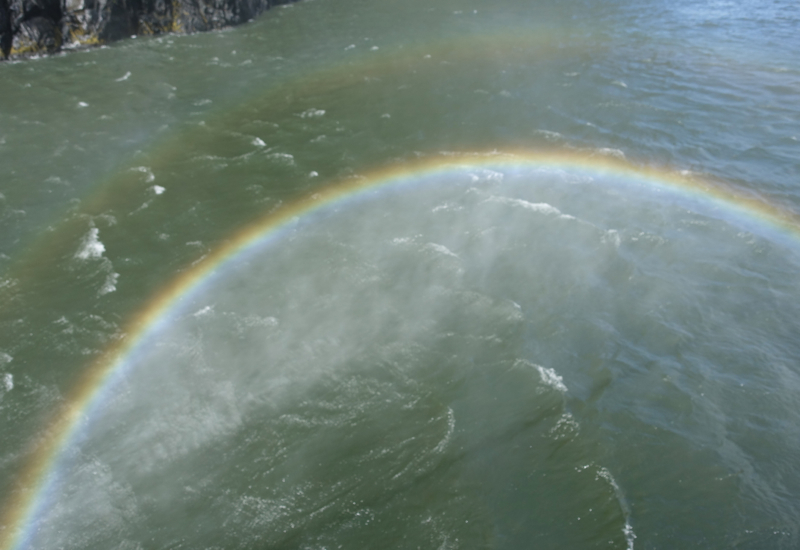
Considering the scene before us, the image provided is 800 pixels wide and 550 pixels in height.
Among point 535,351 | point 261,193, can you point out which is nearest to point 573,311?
point 535,351

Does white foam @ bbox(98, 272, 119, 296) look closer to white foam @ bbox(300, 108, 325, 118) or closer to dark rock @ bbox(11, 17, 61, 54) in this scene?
white foam @ bbox(300, 108, 325, 118)

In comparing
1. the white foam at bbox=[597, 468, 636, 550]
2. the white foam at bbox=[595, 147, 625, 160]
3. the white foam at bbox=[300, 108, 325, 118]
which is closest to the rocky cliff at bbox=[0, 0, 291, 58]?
the white foam at bbox=[300, 108, 325, 118]

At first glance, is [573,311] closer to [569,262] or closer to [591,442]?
[569,262]

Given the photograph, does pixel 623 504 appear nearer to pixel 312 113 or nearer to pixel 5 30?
pixel 312 113

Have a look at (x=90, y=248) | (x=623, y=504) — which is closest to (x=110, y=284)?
(x=90, y=248)

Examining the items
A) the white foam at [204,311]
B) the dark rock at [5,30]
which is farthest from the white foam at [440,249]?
the dark rock at [5,30]

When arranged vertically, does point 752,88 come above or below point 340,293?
above
